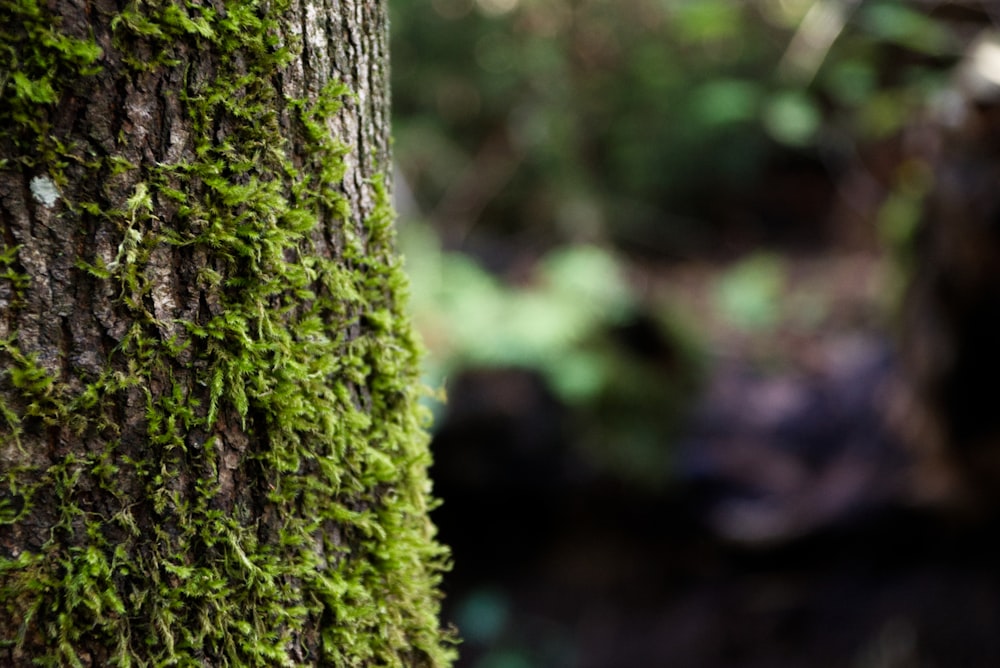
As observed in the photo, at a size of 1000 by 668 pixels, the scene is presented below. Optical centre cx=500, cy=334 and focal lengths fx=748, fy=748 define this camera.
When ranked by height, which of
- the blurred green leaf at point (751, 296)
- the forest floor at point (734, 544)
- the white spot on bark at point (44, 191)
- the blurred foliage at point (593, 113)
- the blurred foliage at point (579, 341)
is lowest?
the forest floor at point (734, 544)

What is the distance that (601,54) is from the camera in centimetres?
943

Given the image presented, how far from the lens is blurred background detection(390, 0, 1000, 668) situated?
473 centimetres

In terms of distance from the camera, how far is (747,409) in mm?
6348

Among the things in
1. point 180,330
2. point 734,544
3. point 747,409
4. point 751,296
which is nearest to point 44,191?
point 180,330

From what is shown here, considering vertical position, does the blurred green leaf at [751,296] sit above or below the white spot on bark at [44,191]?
above

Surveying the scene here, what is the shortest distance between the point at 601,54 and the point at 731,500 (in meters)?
6.04

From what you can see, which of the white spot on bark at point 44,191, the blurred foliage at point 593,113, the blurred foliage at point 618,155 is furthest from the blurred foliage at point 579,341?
the white spot on bark at point 44,191

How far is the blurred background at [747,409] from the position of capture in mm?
4734

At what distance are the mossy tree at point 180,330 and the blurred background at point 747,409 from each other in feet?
9.47

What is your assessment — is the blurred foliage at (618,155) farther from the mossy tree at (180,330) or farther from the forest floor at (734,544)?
the mossy tree at (180,330)

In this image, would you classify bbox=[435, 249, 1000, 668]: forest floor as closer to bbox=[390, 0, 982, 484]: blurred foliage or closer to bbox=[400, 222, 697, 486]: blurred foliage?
bbox=[400, 222, 697, 486]: blurred foliage

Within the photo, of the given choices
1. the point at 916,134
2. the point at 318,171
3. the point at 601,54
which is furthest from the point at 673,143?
the point at 318,171

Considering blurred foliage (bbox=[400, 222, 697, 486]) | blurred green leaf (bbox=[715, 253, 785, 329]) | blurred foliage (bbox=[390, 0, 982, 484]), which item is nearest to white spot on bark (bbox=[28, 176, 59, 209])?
blurred foliage (bbox=[400, 222, 697, 486])

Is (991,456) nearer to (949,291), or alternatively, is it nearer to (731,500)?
(949,291)
